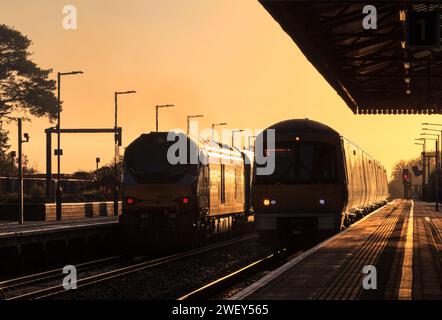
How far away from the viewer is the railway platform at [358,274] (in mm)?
12867

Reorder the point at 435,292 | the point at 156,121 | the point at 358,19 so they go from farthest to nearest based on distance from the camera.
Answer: the point at 156,121 → the point at 358,19 → the point at 435,292

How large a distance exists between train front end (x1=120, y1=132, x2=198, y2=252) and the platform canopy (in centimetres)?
524

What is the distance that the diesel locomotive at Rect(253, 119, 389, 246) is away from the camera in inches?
993

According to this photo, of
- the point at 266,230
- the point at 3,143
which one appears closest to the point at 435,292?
the point at 266,230

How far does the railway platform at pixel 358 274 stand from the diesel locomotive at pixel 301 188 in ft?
7.02

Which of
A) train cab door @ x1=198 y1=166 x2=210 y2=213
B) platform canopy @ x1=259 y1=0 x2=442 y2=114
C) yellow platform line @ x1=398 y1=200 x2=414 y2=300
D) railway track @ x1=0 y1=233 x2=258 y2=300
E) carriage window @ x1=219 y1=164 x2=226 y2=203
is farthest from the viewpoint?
carriage window @ x1=219 y1=164 x2=226 y2=203

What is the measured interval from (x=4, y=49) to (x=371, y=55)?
51.9 m

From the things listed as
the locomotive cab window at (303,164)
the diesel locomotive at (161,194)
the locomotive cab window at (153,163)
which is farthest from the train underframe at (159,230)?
the locomotive cab window at (303,164)

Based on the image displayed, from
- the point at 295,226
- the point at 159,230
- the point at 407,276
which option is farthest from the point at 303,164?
the point at 407,276

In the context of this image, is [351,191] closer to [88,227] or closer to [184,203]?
[184,203]

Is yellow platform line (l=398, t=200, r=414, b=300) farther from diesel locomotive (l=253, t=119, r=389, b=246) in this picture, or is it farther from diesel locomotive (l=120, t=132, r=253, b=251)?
diesel locomotive (l=120, t=132, r=253, b=251)

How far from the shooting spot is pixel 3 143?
74.6 meters

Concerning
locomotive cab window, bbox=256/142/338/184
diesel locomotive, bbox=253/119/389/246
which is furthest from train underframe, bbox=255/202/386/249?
locomotive cab window, bbox=256/142/338/184

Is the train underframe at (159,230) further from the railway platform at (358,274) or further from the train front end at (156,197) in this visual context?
the railway platform at (358,274)
